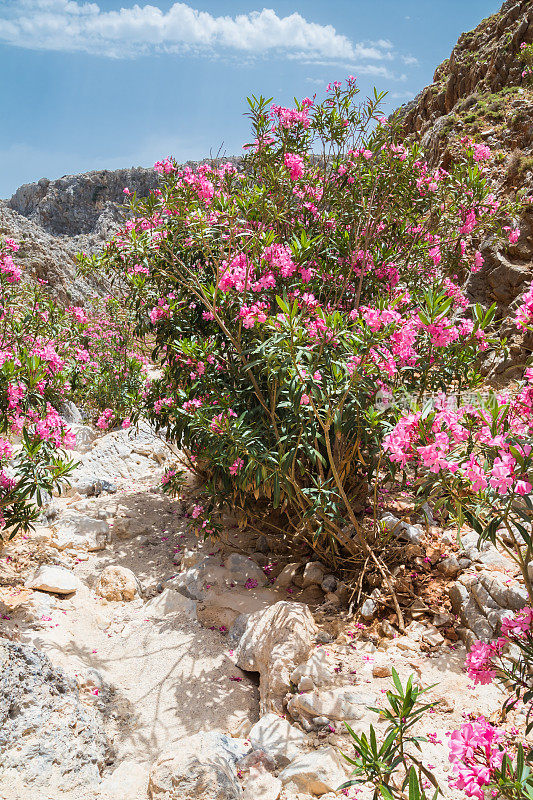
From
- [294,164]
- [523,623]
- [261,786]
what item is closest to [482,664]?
[523,623]

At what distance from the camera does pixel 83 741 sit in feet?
7.81

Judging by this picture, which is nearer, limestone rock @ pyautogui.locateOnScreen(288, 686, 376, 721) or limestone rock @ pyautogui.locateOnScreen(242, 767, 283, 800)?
limestone rock @ pyautogui.locateOnScreen(242, 767, 283, 800)

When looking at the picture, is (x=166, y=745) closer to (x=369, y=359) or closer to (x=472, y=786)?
(x=472, y=786)

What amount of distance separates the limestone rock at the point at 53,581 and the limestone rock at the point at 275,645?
155 centimetres

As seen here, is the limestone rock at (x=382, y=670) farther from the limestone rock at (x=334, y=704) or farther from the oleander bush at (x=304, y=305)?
the oleander bush at (x=304, y=305)

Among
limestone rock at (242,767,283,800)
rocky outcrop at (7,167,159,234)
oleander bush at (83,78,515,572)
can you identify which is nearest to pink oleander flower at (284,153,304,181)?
oleander bush at (83,78,515,572)

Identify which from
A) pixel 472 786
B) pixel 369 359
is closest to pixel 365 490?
pixel 369 359

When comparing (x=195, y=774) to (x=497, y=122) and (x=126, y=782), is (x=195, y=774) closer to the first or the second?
(x=126, y=782)

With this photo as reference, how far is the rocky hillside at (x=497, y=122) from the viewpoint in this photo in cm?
748

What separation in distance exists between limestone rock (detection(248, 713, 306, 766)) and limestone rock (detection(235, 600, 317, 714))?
0.15 m

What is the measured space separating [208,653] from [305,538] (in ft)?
3.83

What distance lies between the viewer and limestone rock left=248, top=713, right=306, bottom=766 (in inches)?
96.4

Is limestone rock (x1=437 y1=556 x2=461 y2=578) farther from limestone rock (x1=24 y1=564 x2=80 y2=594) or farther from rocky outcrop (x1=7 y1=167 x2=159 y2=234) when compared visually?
rocky outcrop (x1=7 y1=167 x2=159 y2=234)

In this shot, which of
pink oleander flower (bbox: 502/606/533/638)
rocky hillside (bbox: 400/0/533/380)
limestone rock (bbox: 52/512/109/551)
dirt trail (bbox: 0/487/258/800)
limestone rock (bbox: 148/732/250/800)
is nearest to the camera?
pink oleander flower (bbox: 502/606/533/638)
